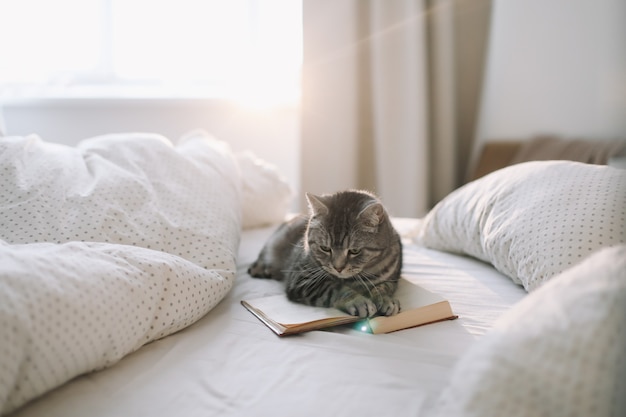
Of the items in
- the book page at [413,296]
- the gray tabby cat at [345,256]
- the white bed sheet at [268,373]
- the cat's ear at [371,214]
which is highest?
the cat's ear at [371,214]

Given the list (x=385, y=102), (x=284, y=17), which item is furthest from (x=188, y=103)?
(x=385, y=102)

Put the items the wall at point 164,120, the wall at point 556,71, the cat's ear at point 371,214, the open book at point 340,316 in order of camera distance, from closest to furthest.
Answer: the open book at point 340,316 → the cat's ear at point 371,214 → the wall at point 556,71 → the wall at point 164,120

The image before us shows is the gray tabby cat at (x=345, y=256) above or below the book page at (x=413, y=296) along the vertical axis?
above

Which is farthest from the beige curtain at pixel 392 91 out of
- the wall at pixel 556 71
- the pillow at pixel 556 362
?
the pillow at pixel 556 362

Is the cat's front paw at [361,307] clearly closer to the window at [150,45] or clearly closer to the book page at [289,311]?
the book page at [289,311]

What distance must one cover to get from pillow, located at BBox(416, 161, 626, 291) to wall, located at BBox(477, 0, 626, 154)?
2.40ft

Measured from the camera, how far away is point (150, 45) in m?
2.72

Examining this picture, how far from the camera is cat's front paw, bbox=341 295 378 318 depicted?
106 centimetres

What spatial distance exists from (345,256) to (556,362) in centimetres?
62

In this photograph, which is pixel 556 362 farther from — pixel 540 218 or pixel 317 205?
pixel 317 205

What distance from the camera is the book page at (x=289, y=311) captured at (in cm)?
104

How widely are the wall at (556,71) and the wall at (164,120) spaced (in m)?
0.98

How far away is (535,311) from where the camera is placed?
2.24 ft

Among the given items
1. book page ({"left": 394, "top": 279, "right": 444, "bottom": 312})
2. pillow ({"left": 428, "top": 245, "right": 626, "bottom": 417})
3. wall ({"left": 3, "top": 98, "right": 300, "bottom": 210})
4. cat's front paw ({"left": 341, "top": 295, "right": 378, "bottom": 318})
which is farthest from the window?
pillow ({"left": 428, "top": 245, "right": 626, "bottom": 417})
